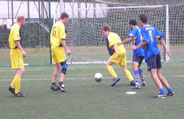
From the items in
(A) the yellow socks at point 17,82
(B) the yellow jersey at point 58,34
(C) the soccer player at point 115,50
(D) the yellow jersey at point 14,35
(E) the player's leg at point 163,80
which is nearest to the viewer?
(E) the player's leg at point 163,80

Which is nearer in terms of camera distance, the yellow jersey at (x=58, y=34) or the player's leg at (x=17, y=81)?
the player's leg at (x=17, y=81)

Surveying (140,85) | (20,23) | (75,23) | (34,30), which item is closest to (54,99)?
(20,23)

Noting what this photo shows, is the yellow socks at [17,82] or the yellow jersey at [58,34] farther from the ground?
the yellow jersey at [58,34]

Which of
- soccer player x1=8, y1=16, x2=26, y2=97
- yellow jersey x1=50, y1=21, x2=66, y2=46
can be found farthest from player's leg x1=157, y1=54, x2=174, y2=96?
soccer player x1=8, y1=16, x2=26, y2=97

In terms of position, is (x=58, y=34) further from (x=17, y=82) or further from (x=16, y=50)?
(x=17, y=82)

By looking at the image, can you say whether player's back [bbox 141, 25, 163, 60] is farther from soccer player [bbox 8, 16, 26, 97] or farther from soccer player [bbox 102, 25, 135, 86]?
soccer player [bbox 8, 16, 26, 97]

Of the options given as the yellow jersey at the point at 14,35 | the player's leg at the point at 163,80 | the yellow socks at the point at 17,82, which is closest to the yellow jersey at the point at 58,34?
the yellow jersey at the point at 14,35

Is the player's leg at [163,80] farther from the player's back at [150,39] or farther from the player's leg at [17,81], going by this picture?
the player's leg at [17,81]

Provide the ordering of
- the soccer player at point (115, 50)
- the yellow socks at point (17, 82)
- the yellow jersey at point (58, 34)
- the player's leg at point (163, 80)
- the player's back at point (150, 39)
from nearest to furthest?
1. the player's back at point (150, 39)
2. the player's leg at point (163, 80)
3. the yellow socks at point (17, 82)
4. the yellow jersey at point (58, 34)
5. the soccer player at point (115, 50)

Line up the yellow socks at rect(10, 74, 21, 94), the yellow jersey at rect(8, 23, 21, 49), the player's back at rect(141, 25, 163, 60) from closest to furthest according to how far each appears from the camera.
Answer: the player's back at rect(141, 25, 163, 60) → the yellow jersey at rect(8, 23, 21, 49) → the yellow socks at rect(10, 74, 21, 94)

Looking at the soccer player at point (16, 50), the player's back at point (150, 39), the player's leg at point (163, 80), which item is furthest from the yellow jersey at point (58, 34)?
the player's leg at point (163, 80)

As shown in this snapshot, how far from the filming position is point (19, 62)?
8.87 metres

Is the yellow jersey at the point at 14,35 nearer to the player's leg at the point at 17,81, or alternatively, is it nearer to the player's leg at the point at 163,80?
the player's leg at the point at 17,81

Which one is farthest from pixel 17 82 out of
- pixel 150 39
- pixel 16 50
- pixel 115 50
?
pixel 150 39
